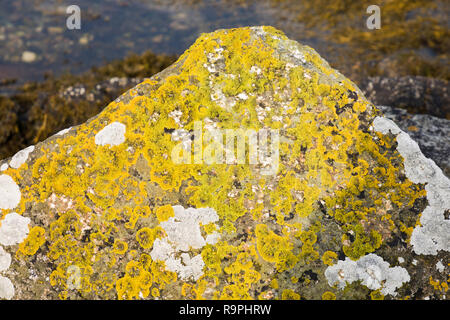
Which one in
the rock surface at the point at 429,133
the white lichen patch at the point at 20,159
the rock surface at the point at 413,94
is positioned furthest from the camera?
the rock surface at the point at 413,94

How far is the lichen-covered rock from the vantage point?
2.79 meters

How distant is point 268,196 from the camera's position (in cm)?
293

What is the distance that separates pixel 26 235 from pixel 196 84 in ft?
7.21

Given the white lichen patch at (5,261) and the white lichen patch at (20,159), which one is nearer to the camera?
the white lichen patch at (5,261)

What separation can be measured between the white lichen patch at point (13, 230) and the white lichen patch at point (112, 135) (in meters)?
1.03

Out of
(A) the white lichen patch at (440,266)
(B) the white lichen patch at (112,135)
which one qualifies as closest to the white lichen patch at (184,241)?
(B) the white lichen patch at (112,135)

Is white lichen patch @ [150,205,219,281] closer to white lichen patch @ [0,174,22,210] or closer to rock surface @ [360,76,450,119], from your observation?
white lichen patch @ [0,174,22,210]

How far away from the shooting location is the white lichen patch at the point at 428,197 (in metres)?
2.79

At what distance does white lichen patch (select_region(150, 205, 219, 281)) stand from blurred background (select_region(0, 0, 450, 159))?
5.43 metres

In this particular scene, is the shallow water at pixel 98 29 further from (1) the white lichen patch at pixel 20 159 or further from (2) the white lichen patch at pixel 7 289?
(2) the white lichen patch at pixel 7 289

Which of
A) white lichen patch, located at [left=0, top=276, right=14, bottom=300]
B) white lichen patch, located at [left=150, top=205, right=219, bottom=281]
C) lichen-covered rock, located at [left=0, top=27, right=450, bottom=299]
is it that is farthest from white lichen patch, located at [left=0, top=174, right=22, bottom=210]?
white lichen patch, located at [left=150, top=205, right=219, bottom=281]

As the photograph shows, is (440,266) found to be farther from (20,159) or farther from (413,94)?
(413,94)

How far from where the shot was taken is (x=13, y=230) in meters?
3.02
